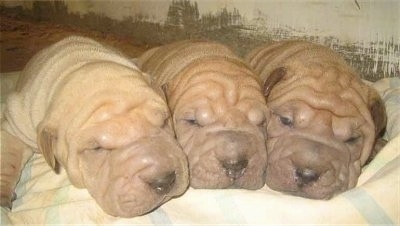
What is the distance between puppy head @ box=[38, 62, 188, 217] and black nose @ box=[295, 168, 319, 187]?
67cm

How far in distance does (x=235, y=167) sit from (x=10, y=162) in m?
1.58

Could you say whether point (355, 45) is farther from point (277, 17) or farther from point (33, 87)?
point (33, 87)

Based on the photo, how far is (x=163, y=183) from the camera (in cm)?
290

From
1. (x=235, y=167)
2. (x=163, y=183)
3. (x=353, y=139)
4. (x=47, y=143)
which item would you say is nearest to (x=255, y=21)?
(x=353, y=139)

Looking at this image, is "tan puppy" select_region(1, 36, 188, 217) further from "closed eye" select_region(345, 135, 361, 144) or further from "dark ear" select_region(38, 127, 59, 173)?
"closed eye" select_region(345, 135, 361, 144)

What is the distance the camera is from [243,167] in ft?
10.4

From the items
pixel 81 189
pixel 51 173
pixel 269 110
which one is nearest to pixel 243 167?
pixel 269 110

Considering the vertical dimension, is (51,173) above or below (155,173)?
below

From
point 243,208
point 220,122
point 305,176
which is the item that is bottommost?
point 243,208

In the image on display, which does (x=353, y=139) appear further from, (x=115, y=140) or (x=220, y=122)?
(x=115, y=140)

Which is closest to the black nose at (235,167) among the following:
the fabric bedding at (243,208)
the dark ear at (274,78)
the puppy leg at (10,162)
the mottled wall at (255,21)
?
the fabric bedding at (243,208)

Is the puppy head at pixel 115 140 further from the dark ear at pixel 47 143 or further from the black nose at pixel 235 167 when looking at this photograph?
the black nose at pixel 235 167

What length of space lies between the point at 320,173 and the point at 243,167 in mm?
448

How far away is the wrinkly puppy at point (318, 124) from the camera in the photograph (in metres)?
3.16
